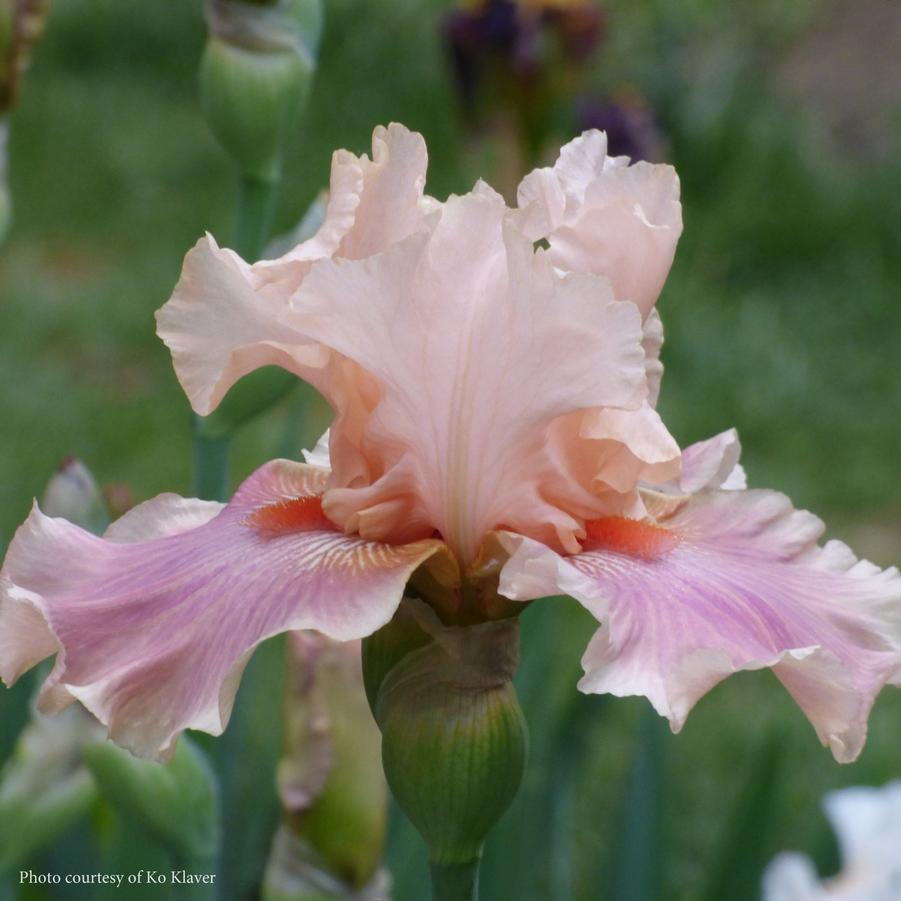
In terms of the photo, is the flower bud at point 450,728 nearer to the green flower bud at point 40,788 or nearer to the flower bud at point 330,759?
the flower bud at point 330,759

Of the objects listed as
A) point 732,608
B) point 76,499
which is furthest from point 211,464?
point 732,608

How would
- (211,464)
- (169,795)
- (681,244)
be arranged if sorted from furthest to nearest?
(681,244) < (211,464) < (169,795)

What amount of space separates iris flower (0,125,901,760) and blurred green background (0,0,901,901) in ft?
4.15

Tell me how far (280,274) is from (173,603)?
14 centimetres

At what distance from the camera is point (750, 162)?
3609 mm

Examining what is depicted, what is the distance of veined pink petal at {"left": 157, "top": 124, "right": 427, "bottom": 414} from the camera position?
594mm

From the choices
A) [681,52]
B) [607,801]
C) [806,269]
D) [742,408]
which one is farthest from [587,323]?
[681,52]

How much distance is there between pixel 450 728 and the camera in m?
0.57

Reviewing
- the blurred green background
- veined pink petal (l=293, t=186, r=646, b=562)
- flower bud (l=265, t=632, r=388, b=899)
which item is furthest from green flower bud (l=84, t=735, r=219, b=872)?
the blurred green background

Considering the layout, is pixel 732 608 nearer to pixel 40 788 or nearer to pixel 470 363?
pixel 470 363

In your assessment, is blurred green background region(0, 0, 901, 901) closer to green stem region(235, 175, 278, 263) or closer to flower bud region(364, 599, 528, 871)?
green stem region(235, 175, 278, 263)

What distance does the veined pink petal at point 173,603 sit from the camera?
0.52 m

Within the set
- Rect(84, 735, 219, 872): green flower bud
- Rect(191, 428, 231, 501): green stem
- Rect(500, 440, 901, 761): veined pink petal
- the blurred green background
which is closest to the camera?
Rect(500, 440, 901, 761): veined pink petal

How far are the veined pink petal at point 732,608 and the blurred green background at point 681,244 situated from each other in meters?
1.25
